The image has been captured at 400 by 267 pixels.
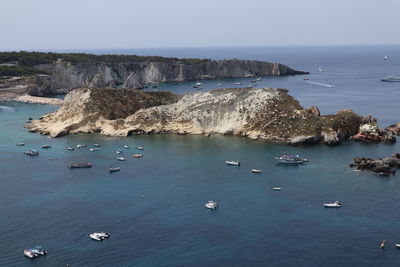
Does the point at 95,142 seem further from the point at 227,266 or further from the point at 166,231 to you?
the point at 227,266

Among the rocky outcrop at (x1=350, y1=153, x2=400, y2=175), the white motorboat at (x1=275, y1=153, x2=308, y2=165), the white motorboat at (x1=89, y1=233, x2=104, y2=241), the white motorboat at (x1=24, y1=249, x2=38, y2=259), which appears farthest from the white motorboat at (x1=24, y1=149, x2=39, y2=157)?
the rocky outcrop at (x1=350, y1=153, x2=400, y2=175)

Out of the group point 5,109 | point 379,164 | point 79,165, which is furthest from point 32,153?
point 5,109

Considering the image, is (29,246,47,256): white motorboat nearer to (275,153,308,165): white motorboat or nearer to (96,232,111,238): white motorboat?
(96,232,111,238): white motorboat

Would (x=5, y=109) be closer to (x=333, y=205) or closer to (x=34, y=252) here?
(x=34, y=252)

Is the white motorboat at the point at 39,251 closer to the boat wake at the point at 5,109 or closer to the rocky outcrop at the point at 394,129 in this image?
the rocky outcrop at the point at 394,129

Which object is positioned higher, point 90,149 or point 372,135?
point 372,135

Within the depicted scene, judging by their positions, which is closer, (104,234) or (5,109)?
(104,234)

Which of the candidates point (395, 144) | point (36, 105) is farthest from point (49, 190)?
point (36, 105)
